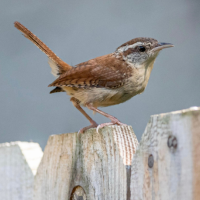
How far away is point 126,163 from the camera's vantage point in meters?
1.40

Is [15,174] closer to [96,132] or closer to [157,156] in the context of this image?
[96,132]

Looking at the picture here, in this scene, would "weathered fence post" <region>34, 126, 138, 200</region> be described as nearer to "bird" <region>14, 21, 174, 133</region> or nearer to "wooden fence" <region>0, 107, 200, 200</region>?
"wooden fence" <region>0, 107, 200, 200</region>

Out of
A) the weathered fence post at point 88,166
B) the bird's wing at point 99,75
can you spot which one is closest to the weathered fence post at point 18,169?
the weathered fence post at point 88,166

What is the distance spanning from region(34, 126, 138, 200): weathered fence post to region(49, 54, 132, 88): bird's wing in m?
0.76

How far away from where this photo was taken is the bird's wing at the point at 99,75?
236 cm

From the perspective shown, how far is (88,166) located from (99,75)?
3.32 ft

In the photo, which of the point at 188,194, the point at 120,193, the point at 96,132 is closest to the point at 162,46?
the point at 96,132

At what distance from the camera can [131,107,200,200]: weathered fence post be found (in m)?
1.04

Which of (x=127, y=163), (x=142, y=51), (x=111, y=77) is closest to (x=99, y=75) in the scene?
(x=111, y=77)

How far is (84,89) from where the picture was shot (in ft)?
7.96

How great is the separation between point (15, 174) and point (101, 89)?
91 centimetres

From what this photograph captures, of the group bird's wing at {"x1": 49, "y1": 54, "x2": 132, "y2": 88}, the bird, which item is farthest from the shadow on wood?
bird's wing at {"x1": 49, "y1": 54, "x2": 132, "y2": 88}

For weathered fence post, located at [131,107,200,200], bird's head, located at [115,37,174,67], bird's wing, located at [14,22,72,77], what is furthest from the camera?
bird's wing, located at [14,22,72,77]

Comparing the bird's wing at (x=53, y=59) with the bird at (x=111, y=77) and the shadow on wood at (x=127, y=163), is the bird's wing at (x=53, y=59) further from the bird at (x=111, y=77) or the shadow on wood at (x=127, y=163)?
the shadow on wood at (x=127, y=163)
